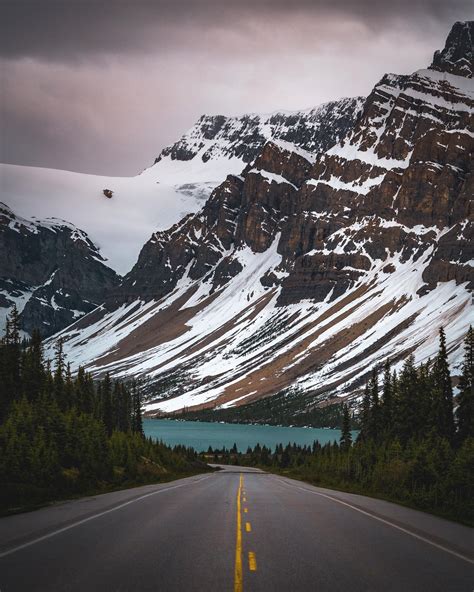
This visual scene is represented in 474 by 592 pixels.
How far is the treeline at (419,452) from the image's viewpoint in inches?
1368

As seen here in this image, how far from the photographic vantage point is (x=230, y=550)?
1938cm

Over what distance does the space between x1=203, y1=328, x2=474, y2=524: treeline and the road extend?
4631 millimetres

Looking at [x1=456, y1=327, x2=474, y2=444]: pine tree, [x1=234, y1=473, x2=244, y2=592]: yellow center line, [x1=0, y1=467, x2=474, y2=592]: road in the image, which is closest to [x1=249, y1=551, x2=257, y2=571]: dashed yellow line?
[x1=0, y1=467, x2=474, y2=592]: road

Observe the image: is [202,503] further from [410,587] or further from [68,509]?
[410,587]

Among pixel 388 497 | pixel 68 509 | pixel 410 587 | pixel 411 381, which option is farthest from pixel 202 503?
pixel 411 381

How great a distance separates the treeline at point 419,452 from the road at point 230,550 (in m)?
4.63

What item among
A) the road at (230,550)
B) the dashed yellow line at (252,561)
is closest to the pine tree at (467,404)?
the road at (230,550)

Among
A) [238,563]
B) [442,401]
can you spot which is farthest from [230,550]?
[442,401]

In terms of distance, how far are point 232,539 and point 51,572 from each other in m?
6.56

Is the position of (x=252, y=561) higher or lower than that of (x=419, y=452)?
lower

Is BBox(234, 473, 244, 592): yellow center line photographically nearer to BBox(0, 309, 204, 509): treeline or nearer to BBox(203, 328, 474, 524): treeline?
BBox(203, 328, 474, 524): treeline

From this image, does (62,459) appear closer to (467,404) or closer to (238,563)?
(238,563)

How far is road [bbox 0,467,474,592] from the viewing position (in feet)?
50.8

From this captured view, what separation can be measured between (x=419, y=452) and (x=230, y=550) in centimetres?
2321
